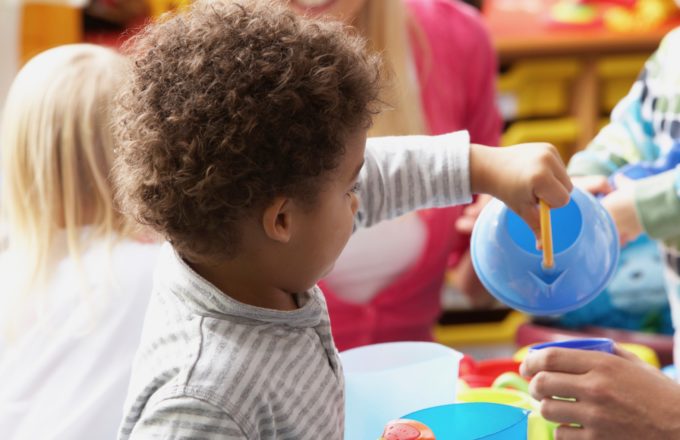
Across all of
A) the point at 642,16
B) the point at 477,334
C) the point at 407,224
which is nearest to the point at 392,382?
the point at 407,224

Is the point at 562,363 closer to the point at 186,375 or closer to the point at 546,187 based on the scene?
the point at 546,187

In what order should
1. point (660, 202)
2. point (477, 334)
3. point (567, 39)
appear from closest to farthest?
point (660, 202) → point (567, 39) → point (477, 334)

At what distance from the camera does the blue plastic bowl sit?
0.69 metres

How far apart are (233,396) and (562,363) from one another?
0.24m

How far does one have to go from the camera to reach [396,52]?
1255mm

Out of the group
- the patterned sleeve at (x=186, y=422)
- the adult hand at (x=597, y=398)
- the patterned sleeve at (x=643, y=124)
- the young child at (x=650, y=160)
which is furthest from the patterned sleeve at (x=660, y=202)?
the patterned sleeve at (x=186, y=422)

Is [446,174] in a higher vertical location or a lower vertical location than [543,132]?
higher

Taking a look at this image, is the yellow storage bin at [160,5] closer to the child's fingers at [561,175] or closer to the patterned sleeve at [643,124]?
the patterned sleeve at [643,124]

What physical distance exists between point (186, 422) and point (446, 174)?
0.28 metres

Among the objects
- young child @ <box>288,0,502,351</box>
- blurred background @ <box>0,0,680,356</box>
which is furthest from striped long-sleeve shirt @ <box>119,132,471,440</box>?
blurred background @ <box>0,0,680,356</box>

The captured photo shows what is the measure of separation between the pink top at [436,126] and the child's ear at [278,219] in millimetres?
609

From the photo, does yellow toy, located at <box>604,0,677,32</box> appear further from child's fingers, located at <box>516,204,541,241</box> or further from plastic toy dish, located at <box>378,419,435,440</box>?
plastic toy dish, located at <box>378,419,435,440</box>

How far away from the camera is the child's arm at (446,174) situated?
25.9 inches

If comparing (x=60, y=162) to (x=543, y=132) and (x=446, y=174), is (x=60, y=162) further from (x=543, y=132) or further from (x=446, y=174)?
(x=543, y=132)
